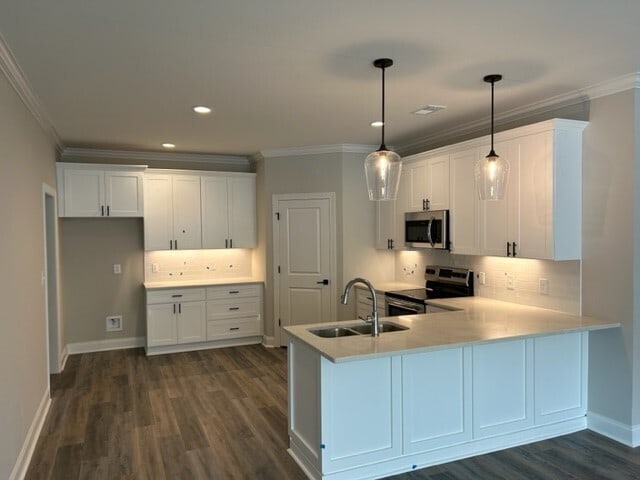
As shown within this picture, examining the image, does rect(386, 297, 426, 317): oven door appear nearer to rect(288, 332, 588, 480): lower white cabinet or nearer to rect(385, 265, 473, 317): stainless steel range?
rect(385, 265, 473, 317): stainless steel range

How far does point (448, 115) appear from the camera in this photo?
438cm

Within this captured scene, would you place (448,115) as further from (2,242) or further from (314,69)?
(2,242)

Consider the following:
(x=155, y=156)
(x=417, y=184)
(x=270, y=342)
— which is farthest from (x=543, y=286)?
(x=155, y=156)

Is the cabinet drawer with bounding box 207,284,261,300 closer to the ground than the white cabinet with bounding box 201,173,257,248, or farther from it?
closer to the ground

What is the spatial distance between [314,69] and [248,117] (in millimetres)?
1420

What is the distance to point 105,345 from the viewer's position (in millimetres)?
6184

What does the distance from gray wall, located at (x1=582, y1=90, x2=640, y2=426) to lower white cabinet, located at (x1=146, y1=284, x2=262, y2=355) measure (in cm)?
405

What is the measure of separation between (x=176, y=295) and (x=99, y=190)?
5.21ft

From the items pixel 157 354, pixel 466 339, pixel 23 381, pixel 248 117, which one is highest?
pixel 248 117

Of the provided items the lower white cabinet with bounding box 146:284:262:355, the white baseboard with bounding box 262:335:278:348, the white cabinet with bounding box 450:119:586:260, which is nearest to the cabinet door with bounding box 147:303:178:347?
the lower white cabinet with bounding box 146:284:262:355

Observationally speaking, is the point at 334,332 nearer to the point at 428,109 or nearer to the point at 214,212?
the point at 428,109

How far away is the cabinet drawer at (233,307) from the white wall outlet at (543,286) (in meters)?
3.63

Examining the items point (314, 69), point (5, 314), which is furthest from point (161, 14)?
point (5, 314)

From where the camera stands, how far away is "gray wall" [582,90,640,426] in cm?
333
